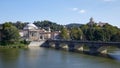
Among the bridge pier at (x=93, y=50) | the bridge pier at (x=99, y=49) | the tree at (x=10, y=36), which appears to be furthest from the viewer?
the tree at (x=10, y=36)

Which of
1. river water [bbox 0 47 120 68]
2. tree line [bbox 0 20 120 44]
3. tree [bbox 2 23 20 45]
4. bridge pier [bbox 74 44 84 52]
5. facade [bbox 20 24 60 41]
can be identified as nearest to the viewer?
river water [bbox 0 47 120 68]

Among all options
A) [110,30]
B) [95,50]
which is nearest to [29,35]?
[110,30]

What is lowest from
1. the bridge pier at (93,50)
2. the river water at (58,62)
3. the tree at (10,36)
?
the river water at (58,62)

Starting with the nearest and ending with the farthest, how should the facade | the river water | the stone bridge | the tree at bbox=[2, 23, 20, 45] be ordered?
1. the river water
2. the stone bridge
3. the tree at bbox=[2, 23, 20, 45]
4. the facade

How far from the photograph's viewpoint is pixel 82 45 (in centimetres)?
7469

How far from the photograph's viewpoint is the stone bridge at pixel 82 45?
61.3 metres

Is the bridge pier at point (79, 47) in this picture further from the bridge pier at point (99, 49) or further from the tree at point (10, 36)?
the tree at point (10, 36)

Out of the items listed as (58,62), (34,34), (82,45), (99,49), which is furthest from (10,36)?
(58,62)

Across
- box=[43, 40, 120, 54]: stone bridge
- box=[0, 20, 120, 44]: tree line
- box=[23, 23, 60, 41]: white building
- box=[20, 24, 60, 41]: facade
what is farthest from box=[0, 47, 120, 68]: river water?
box=[23, 23, 60, 41]: white building

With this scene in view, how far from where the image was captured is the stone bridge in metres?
61.3

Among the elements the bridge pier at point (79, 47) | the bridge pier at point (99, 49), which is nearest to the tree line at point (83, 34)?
the bridge pier at point (79, 47)

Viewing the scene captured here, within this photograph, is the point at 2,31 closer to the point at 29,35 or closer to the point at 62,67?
the point at 29,35

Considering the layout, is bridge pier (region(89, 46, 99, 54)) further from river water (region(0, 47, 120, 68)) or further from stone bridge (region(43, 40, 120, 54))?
river water (region(0, 47, 120, 68))

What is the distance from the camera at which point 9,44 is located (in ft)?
274
